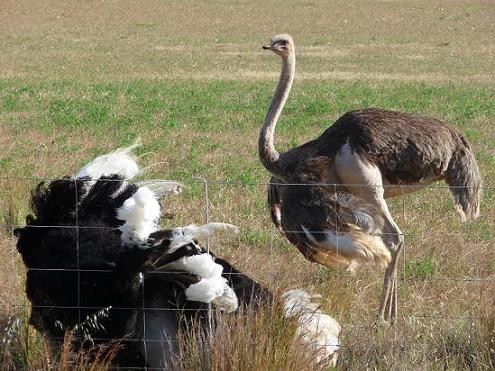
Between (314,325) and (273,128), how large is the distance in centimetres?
286

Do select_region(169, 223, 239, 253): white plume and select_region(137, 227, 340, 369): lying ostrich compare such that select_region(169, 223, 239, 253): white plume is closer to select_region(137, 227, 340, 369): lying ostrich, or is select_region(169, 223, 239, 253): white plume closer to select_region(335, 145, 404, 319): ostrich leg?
select_region(137, 227, 340, 369): lying ostrich

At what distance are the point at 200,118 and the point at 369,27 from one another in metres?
24.1

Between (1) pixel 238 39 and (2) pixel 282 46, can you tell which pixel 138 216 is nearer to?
(2) pixel 282 46

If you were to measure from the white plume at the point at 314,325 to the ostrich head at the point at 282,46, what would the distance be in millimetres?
3132

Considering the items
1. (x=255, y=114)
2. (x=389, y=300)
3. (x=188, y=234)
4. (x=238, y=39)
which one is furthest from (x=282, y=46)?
(x=238, y=39)

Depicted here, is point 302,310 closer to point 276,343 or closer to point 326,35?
point 276,343

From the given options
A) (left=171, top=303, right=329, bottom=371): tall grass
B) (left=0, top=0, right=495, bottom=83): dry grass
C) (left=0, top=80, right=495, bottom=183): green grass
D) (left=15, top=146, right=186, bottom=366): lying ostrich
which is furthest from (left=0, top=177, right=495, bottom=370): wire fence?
(left=0, top=0, right=495, bottom=83): dry grass

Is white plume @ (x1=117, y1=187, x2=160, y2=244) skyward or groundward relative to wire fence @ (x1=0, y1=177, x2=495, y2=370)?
skyward

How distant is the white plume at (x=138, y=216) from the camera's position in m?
4.60

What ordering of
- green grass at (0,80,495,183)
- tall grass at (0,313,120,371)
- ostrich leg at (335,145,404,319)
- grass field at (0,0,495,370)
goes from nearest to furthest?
tall grass at (0,313,120,371), grass field at (0,0,495,370), ostrich leg at (335,145,404,319), green grass at (0,80,495,183)

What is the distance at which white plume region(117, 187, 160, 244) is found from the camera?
181 inches

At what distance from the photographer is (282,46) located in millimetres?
7609

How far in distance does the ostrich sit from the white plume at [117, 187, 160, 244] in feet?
3.60

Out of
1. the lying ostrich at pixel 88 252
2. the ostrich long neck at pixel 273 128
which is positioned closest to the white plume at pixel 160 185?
the lying ostrich at pixel 88 252
